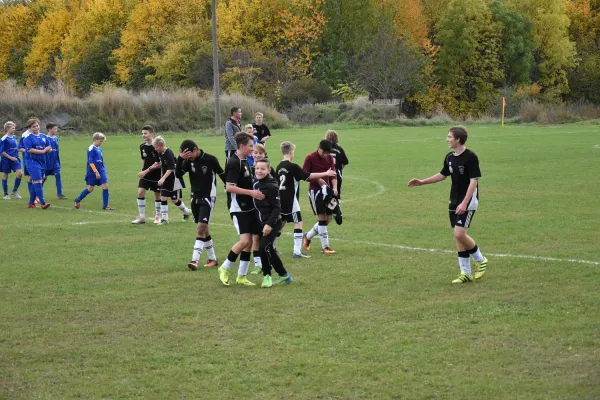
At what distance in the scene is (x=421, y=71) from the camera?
3130 inches

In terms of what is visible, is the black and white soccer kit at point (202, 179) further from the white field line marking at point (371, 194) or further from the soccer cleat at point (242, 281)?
the white field line marking at point (371, 194)

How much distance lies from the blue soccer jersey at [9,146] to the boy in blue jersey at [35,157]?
1.60m

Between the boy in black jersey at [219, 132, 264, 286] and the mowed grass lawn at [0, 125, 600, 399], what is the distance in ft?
1.37

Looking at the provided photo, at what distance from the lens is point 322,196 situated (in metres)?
13.5

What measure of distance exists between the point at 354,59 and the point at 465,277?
7028cm

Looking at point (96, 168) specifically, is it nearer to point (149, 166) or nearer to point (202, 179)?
point (149, 166)

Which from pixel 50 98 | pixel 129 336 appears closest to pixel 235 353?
pixel 129 336

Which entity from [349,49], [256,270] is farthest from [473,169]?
[349,49]

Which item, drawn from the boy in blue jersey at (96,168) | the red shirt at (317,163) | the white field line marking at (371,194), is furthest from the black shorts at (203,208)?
the white field line marking at (371,194)

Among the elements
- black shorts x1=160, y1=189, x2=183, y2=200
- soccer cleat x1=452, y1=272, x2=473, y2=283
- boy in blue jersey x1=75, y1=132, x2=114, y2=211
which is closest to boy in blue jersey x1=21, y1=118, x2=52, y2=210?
boy in blue jersey x1=75, y1=132, x2=114, y2=211

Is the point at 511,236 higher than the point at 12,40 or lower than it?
lower

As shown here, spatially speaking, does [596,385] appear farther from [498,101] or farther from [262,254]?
[498,101]

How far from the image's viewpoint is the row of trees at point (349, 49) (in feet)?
245

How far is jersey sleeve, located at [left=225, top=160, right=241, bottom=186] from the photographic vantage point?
10945 mm
